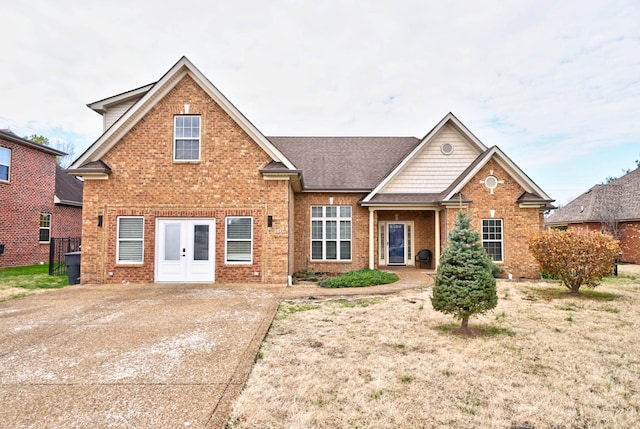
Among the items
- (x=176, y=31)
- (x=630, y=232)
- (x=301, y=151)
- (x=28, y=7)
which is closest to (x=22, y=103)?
(x=28, y=7)

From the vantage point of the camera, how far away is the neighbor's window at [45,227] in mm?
19516

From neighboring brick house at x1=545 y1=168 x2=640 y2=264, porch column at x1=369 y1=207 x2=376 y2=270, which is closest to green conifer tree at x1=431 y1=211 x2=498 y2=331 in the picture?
porch column at x1=369 y1=207 x2=376 y2=270

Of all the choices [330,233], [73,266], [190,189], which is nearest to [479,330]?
[330,233]

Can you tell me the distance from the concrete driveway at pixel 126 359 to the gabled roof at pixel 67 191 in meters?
14.1

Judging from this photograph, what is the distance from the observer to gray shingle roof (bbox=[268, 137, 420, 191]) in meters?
16.1

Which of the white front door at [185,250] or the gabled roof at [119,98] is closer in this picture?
the white front door at [185,250]

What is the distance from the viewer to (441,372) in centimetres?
469

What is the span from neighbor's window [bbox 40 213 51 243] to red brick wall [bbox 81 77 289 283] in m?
10.7

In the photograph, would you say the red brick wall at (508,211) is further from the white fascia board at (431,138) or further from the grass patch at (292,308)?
the grass patch at (292,308)

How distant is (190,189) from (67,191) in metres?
16.4

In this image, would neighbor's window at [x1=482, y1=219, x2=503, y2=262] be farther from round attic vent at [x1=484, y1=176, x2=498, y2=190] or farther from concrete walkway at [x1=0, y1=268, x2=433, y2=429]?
concrete walkway at [x1=0, y1=268, x2=433, y2=429]

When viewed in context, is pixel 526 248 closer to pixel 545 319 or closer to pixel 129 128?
pixel 545 319

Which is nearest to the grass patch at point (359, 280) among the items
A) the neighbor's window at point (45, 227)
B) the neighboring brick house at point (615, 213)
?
the neighboring brick house at point (615, 213)

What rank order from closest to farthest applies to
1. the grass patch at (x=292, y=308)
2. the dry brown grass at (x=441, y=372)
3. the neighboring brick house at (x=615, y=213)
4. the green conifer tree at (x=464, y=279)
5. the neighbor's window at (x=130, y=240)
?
the dry brown grass at (x=441, y=372) < the green conifer tree at (x=464, y=279) < the grass patch at (x=292, y=308) < the neighbor's window at (x=130, y=240) < the neighboring brick house at (x=615, y=213)
